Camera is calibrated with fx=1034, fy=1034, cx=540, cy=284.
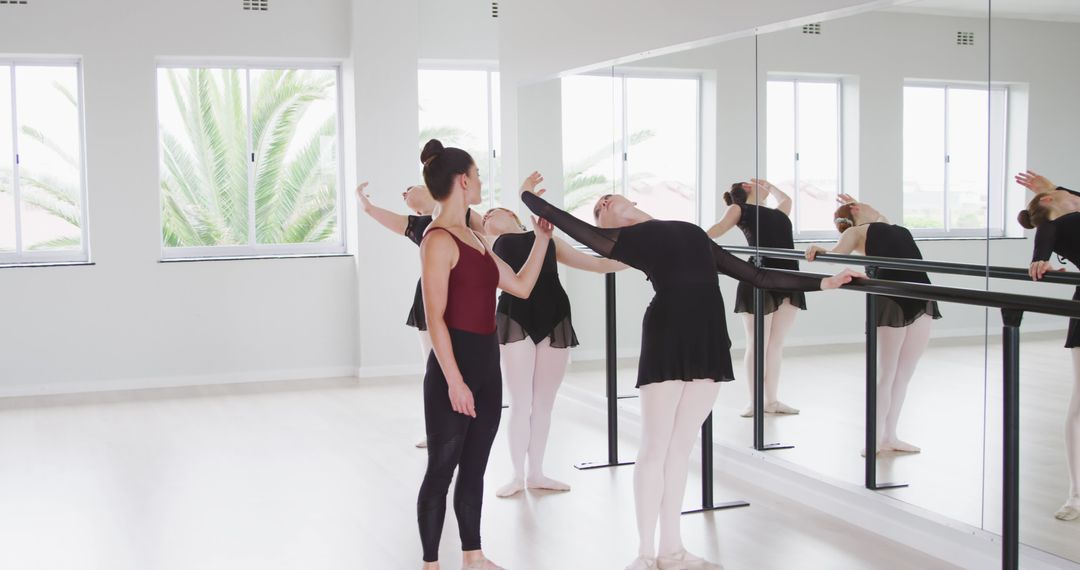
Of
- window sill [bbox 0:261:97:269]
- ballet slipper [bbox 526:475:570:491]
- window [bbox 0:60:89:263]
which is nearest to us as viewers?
ballet slipper [bbox 526:475:570:491]

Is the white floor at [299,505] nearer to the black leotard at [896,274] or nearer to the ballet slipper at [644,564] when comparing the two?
the ballet slipper at [644,564]

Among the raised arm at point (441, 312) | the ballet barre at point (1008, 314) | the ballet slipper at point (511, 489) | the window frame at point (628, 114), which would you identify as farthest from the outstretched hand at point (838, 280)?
the ballet slipper at point (511, 489)

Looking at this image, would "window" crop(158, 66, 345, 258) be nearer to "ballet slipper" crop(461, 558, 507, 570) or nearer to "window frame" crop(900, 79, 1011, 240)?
"ballet slipper" crop(461, 558, 507, 570)

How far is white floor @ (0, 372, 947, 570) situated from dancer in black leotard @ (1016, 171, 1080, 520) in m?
0.64

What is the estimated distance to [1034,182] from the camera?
3375 mm

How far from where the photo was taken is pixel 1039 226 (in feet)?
10.9

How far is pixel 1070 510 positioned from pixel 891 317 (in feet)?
3.26

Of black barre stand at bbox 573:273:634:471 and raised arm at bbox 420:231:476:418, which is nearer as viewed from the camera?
raised arm at bbox 420:231:476:418

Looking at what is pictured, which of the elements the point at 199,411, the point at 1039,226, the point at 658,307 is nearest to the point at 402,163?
the point at 199,411

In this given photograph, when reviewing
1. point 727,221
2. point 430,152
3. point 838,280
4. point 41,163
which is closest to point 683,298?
point 838,280

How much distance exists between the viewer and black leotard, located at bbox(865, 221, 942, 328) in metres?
3.86

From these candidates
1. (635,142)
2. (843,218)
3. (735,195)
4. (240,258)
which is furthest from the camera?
(240,258)

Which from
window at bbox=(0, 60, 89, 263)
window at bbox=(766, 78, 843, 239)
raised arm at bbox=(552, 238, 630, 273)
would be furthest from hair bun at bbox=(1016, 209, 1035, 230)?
window at bbox=(0, 60, 89, 263)

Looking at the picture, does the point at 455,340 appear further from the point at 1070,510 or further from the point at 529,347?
the point at 1070,510
